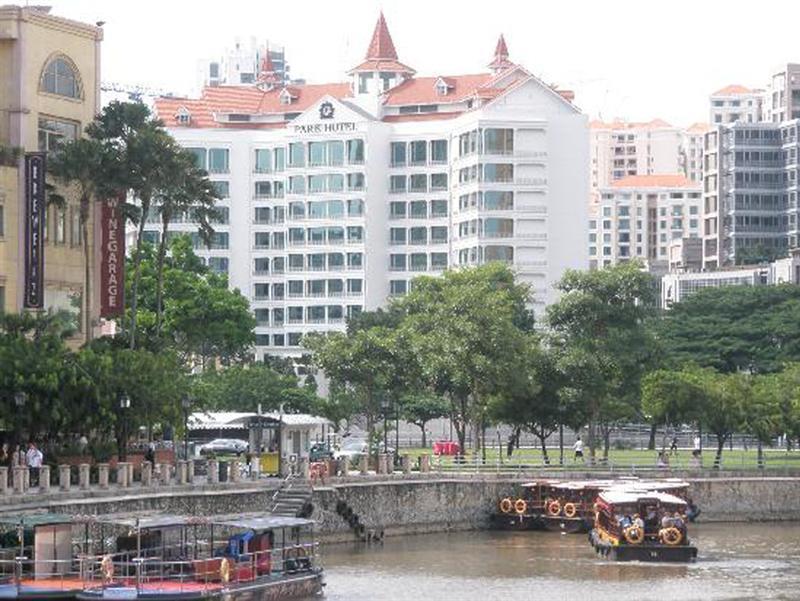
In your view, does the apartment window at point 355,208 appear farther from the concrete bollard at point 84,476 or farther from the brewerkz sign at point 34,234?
the concrete bollard at point 84,476

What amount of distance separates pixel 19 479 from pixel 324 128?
119 meters

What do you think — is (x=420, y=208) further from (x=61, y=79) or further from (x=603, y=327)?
(x=61, y=79)

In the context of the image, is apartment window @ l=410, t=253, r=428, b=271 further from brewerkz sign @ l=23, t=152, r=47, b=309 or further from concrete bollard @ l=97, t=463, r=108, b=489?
concrete bollard @ l=97, t=463, r=108, b=489

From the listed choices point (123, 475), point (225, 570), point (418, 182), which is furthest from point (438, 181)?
point (225, 570)

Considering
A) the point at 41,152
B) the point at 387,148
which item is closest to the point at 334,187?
the point at 387,148

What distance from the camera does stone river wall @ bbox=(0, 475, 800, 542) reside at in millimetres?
80938

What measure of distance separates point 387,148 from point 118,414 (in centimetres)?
11058

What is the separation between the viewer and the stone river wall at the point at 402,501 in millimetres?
80938

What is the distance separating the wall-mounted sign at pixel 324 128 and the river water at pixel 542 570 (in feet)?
324

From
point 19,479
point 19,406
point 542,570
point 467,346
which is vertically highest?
point 467,346

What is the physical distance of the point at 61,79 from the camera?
3777 inches

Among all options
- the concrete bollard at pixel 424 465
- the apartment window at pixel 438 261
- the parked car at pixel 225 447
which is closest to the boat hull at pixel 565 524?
the concrete bollard at pixel 424 465

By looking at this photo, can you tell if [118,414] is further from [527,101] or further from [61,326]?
[527,101]

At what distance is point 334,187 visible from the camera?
19562 centimetres
